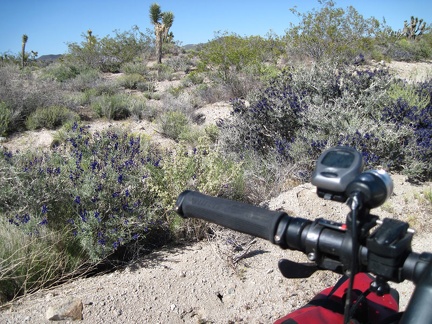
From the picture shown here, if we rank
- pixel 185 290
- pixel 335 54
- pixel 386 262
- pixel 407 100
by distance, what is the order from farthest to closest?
pixel 335 54 → pixel 407 100 → pixel 185 290 → pixel 386 262

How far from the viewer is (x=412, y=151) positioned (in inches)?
198

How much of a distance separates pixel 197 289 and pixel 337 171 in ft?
7.90

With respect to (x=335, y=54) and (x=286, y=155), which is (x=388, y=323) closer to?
(x=286, y=155)

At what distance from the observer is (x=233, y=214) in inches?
45.3

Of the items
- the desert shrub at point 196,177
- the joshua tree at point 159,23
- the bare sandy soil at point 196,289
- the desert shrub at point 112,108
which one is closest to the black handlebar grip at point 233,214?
the bare sandy soil at point 196,289

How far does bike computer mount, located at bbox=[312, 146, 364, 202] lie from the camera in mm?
962

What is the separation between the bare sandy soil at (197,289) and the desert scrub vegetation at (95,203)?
23 centimetres

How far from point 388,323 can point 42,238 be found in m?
2.91

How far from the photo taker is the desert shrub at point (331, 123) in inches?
205

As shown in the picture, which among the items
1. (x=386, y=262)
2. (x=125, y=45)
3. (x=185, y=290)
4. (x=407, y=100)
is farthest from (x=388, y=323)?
(x=125, y=45)

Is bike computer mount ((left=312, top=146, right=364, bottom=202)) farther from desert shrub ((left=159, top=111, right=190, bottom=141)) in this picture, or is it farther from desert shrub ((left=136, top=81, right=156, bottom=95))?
desert shrub ((left=136, top=81, right=156, bottom=95))

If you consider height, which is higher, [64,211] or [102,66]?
[102,66]

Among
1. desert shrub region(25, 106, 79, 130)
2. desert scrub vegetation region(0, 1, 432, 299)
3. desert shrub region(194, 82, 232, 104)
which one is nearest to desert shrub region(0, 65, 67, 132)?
desert scrub vegetation region(0, 1, 432, 299)

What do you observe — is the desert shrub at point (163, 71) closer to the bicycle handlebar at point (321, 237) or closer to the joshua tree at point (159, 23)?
the joshua tree at point (159, 23)
